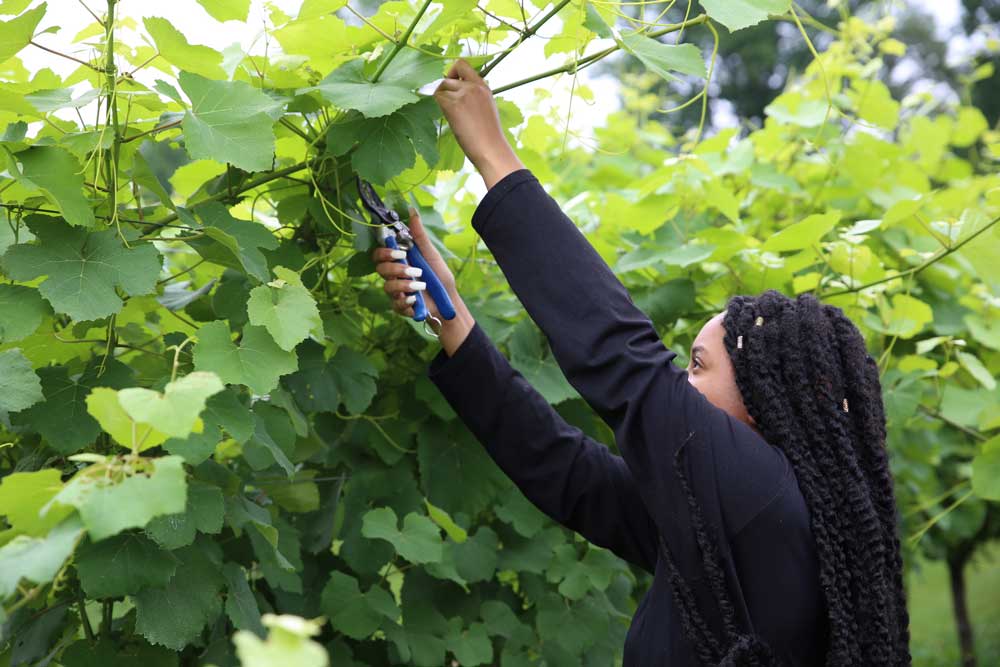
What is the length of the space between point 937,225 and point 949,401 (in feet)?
1.55

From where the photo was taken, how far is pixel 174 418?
0.88 metres

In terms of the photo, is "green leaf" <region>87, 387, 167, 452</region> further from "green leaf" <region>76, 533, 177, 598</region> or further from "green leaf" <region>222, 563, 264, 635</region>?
"green leaf" <region>222, 563, 264, 635</region>

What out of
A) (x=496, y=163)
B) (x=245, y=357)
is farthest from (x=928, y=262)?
(x=245, y=357)

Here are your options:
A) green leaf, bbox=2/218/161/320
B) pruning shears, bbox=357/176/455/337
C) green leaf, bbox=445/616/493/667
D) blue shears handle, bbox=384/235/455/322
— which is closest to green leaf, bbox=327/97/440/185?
pruning shears, bbox=357/176/455/337

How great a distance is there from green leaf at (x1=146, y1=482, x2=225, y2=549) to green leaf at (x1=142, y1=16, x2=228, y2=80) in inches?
22.5

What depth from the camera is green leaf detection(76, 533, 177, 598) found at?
124 centimetres

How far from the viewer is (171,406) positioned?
891 millimetres

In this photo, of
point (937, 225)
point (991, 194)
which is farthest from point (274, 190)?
point (937, 225)

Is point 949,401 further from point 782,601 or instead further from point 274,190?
point 274,190

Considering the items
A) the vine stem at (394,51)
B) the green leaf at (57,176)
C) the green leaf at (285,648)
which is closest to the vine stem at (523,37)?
the vine stem at (394,51)

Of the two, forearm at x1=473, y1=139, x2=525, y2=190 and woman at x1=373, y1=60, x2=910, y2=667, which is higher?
forearm at x1=473, y1=139, x2=525, y2=190

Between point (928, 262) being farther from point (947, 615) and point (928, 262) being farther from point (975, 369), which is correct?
point (947, 615)

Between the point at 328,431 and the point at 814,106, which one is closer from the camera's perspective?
the point at 328,431

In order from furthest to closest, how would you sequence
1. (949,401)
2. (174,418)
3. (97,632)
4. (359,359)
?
(949,401) < (359,359) < (97,632) < (174,418)
